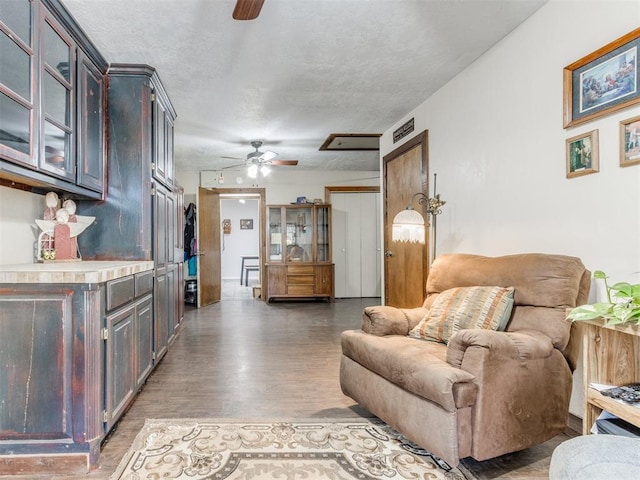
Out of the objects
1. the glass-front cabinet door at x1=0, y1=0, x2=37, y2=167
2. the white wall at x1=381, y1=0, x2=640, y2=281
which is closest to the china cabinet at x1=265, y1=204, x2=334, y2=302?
the white wall at x1=381, y1=0, x2=640, y2=281

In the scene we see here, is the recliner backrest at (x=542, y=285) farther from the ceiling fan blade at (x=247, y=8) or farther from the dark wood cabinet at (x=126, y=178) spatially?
the dark wood cabinet at (x=126, y=178)

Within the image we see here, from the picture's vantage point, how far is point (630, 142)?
5.70 feet

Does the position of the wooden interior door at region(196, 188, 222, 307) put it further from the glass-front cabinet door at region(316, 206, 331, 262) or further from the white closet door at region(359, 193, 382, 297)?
the white closet door at region(359, 193, 382, 297)

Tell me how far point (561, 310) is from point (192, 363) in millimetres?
2794

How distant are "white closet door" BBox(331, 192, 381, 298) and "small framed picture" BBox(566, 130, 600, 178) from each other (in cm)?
508

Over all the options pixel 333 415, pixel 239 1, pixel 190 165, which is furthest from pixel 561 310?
pixel 190 165

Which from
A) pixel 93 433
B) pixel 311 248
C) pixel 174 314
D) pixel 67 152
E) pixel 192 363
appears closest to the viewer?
pixel 93 433

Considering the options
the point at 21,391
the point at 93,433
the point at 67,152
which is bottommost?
the point at 93,433

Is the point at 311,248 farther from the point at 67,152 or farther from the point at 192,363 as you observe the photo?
the point at 67,152

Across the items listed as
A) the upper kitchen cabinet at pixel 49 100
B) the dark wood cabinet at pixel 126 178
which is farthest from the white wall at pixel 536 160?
the upper kitchen cabinet at pixel 49 100

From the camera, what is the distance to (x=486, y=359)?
1.64 metres

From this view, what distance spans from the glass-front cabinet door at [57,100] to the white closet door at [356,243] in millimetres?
5184

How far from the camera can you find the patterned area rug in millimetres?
1709

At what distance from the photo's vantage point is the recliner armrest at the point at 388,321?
232 cm
